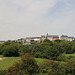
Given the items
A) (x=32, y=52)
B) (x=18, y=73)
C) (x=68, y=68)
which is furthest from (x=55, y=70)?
(x=32, y=52)

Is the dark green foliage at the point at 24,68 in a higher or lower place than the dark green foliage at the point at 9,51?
higher

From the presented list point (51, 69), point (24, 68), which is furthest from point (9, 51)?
point (51, 69)

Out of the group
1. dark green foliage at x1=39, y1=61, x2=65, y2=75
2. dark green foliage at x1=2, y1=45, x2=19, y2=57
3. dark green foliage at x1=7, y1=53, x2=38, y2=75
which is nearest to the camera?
dark green foliage at x1=7, y1=53, x2=38, y2=75

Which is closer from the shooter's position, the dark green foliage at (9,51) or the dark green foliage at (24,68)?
the dark green foliage at (24,68)

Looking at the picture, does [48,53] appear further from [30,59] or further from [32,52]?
[30,59]

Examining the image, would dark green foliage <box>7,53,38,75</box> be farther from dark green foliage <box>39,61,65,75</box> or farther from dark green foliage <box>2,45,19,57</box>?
dark green foliage <box>2,45,19,57</box>

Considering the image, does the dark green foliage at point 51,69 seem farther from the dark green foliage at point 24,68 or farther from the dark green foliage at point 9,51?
the dark green foliage at point 9,51

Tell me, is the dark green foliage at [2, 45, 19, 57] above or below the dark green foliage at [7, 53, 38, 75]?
below

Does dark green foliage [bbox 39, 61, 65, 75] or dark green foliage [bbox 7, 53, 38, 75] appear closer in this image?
dark green foliage [bbox 7, 53, 38, 75]

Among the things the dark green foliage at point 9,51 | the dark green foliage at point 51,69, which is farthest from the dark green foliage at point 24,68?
the dark green foliage at point 9,51

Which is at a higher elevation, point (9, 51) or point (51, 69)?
point (51, 69)

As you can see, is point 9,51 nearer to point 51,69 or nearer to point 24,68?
point 24,68

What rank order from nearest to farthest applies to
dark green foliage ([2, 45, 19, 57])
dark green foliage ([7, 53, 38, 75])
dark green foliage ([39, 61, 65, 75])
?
dark green foliage ([7, 53, 38, 75]) < dark green foliage ([39, 61, 65, 75]) < dark green foliage ([2, 45, 19, 57])

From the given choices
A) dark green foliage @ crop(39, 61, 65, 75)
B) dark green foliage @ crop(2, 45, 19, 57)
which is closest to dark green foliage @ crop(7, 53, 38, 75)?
dark green foliage @ crop(39, 61, 65, 75)
